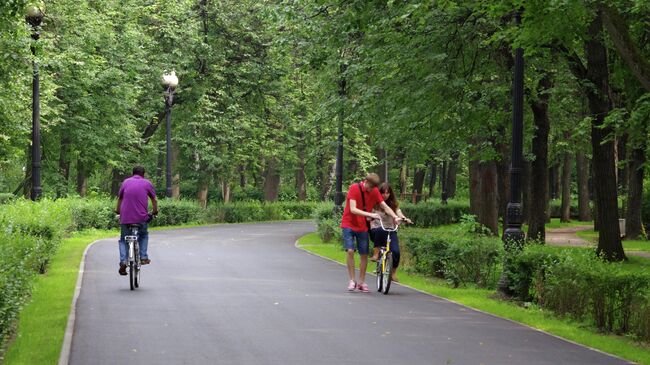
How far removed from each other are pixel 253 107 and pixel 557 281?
34840 mm

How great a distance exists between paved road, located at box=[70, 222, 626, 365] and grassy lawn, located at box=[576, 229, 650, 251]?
1717cm

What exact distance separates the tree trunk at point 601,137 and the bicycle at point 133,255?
36.4 ft

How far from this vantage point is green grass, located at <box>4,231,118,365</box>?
8680mm

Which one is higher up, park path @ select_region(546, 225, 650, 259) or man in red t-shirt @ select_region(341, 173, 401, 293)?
man in red t-shirt @ select_region(341, 173, 401, 293)

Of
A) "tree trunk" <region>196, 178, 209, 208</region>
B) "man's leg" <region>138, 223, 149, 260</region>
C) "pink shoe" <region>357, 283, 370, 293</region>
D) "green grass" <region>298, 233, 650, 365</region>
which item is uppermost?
"tree trunk" <region>196, 178, 209, 208</region>

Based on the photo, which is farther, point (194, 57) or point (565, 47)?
point (194, 57)

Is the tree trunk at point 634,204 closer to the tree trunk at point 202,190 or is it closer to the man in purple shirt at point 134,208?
the tree trunk at point 202,190

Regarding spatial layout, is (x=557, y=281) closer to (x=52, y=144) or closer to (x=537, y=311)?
(x=537, y=311)

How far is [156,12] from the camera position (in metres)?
46.1

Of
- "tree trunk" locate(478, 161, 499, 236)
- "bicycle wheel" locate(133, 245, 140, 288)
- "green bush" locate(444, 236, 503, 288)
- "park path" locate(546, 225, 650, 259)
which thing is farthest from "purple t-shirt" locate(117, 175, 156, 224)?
"park path" locate(546, 225, 650, 259)

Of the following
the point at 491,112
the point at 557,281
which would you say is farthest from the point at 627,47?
the point at 491,112

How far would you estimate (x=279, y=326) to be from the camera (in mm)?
10648

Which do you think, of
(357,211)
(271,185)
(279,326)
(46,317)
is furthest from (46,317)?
(271,185)

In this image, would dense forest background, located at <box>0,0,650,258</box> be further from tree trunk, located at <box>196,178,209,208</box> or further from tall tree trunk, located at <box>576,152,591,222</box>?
tree trunk, located at <box>196,178,209,208</box>
